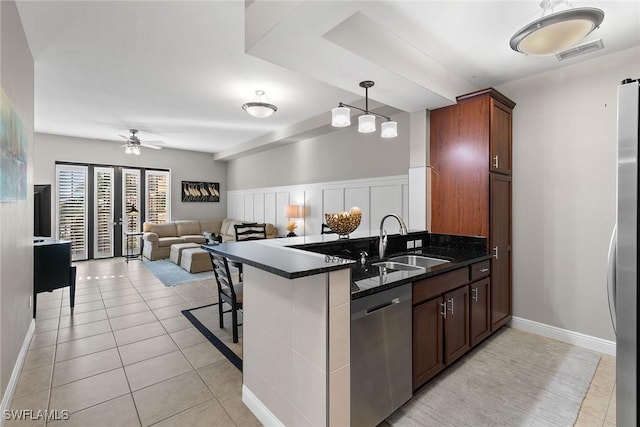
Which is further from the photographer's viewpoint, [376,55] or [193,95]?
[193,95]

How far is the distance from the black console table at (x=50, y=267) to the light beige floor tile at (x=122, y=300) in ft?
2.14

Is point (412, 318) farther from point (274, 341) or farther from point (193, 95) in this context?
point (193, 95)

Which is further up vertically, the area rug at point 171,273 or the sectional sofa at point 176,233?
the sectional sofa at point 176,233

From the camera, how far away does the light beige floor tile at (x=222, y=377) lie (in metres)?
2.19

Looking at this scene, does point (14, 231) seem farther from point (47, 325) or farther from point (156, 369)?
point (47, 325)

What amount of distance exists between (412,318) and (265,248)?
1.07 metres

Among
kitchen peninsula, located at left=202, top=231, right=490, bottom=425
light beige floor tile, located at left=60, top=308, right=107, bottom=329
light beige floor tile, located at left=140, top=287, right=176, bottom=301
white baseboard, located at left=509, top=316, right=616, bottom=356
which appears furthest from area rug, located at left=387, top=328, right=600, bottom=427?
light beige floor tile, located at left=140, top=287, right=176, bottom=301

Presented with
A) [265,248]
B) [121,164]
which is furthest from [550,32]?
[121,164]

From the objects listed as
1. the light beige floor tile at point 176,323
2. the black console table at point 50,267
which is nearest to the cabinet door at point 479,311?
the light beige floor tile at point 176,323

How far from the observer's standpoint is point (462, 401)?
2.05 m

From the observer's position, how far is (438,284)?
2.18m

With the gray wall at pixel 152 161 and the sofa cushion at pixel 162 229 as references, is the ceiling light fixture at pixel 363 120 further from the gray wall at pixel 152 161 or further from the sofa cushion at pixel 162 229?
the gray wall at pixel 152 161

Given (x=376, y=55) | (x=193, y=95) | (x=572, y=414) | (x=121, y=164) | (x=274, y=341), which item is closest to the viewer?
(x=274, y=341)

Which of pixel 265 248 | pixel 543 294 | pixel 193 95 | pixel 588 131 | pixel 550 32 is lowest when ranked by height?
pixel 543 294
